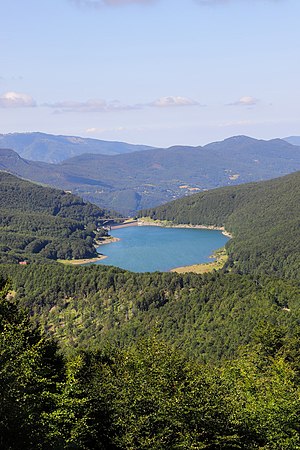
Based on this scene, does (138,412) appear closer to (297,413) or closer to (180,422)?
(180,422)

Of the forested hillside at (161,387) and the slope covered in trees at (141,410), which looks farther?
the forested hillside at (161,387)

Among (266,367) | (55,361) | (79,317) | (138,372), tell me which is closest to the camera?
(138,372)

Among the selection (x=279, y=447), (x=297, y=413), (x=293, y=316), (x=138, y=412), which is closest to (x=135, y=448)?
(x=138, y=412)

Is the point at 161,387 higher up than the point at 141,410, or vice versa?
the point at 161,387

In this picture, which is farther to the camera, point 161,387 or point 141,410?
point 161,387

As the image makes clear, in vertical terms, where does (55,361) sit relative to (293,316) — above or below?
above

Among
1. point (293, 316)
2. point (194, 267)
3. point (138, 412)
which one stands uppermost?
point (138, 412)

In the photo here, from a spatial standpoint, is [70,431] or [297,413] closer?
[70,431]

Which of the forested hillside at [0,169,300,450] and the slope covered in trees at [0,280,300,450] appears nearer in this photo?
the slope covered in trees at [0,280,300,450]

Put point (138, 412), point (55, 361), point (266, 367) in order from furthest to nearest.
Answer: point (266, 367)
point (55, 361)
point (138, 412)

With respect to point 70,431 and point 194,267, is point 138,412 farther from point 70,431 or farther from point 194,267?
point 194,267
